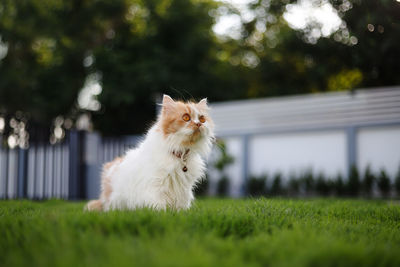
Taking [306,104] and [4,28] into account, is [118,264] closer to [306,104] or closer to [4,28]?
[306,104]

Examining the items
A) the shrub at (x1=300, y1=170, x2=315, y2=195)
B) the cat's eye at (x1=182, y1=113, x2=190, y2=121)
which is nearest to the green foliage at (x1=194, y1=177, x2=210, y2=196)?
the shrub at (x1=300, y1=170, x2=315, y2=195)

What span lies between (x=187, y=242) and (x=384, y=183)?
28.2 ft

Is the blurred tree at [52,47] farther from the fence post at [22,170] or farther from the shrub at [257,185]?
the shrub at [257,185]

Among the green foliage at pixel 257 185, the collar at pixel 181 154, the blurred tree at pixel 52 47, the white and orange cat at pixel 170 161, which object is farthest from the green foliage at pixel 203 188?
the blurred tree at pixel 52 47

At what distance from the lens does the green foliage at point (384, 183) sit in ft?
30.4

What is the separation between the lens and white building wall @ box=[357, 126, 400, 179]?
9711 mm

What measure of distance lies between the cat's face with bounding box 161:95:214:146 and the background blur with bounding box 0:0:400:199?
11.5 feet

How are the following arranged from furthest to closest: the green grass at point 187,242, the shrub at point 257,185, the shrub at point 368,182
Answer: the shrub at point 257,185 < the shrub at point 368,182 < the green grass at point 187,242

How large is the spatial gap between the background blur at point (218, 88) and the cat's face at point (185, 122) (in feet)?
11.5

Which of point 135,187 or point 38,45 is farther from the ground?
point 38,45

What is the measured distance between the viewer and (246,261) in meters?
2.02

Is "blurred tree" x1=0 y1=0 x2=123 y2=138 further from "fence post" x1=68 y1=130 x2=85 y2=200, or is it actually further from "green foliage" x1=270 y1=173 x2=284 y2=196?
"green foliage" x1=270 y1=173 x2=284 y2=196

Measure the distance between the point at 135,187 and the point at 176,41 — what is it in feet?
49.8

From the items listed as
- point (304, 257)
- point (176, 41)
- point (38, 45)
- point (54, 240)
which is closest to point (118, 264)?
point (54, 240)
